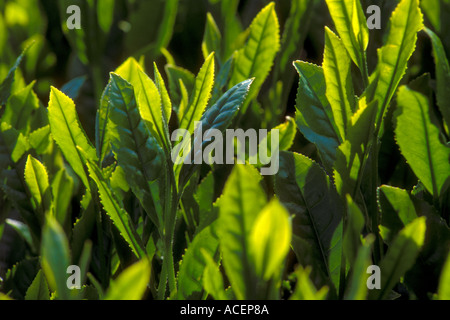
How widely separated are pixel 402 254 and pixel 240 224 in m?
0.24

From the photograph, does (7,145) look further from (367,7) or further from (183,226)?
(367,7)

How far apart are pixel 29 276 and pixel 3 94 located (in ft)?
1.31

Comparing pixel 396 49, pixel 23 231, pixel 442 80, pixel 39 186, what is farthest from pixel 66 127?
pixel 442 80

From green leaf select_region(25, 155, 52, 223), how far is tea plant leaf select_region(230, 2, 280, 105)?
46 cm

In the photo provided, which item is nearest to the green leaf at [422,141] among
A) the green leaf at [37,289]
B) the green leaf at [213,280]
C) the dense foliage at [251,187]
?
the dense foliage at [251,187]

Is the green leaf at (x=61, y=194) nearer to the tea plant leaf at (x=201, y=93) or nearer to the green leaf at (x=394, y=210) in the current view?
the tea plant leaf at (x=201, y=93)

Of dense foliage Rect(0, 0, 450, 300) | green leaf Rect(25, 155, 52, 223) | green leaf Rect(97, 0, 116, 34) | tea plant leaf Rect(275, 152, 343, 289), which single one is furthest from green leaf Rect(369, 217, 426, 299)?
green leaf Rect(97, 0, 116, 34)

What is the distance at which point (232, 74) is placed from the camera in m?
1.23

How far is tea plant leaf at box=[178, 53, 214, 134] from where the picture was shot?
3.21ft

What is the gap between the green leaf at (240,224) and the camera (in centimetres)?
65

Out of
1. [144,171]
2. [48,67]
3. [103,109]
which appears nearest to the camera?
[144,171]

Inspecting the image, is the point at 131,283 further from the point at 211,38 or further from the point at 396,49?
the point at 211,38

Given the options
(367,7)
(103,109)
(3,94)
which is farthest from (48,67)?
(367,7)

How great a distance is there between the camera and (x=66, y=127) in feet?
3.24
